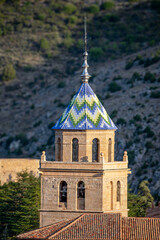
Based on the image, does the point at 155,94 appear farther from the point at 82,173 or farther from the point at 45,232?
the point at 45,232

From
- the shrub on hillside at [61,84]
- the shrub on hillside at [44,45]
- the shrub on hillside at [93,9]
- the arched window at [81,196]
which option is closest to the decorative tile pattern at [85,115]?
the arched window at [81,196]

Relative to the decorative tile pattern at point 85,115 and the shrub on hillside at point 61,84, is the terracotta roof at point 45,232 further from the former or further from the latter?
the shrub on hillside at point 61,84

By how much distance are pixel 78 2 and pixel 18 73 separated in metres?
29.2

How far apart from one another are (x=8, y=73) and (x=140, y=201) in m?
66.2

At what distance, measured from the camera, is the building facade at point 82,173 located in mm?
41469

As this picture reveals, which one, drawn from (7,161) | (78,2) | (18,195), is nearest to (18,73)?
(78,2)

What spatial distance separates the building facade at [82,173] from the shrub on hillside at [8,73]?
8519 cm

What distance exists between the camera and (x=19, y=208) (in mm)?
60844

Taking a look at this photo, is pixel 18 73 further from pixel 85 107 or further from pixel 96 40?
pixel 85 107

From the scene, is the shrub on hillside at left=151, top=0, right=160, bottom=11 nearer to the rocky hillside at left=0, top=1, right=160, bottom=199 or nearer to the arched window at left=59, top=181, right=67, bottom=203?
the rocky hillside at left=0, top=1, right=160, bottom=199

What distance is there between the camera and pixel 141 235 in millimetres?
39500

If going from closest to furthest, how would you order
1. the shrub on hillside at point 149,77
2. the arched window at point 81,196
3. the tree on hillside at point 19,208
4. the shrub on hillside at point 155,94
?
the arched window at point 81,196 → the tree on hillside at point 19,208 → the shrub on hillside at point 155,94 → the shrub on hillside at point 149,77

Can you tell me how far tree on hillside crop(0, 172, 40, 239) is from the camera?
189ft

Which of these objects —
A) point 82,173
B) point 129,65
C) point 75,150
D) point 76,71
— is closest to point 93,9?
point 76,71
